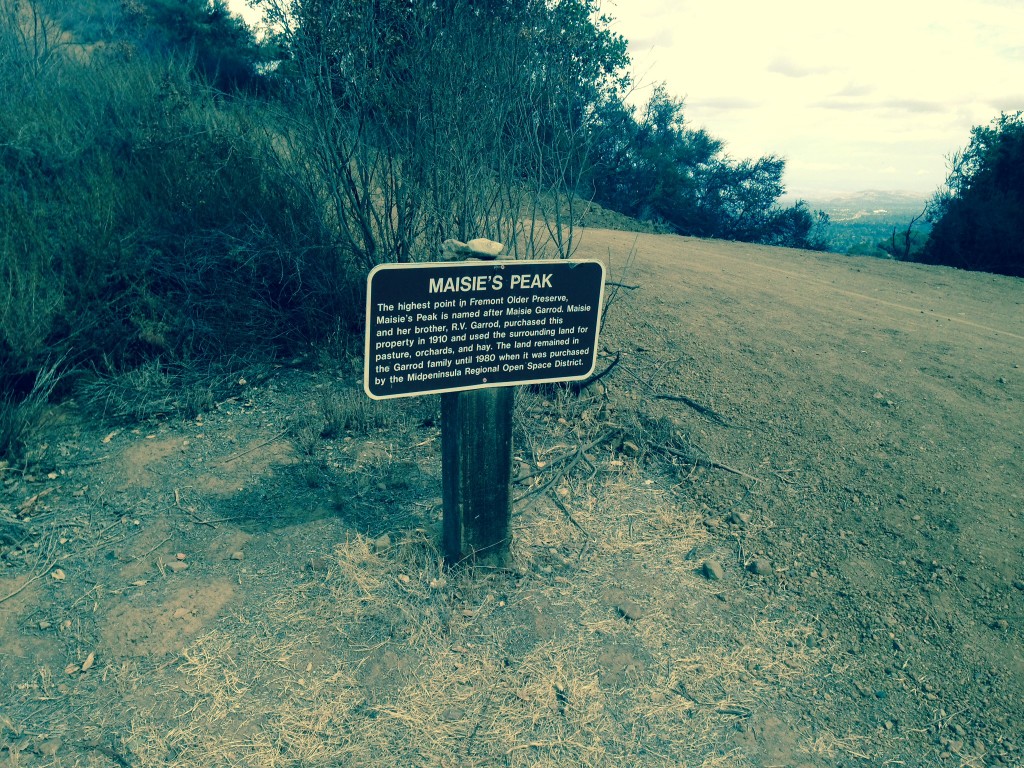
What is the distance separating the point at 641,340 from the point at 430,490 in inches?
93.1

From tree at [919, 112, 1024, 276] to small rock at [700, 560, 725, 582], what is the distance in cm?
1243

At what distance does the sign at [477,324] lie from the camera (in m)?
2.51

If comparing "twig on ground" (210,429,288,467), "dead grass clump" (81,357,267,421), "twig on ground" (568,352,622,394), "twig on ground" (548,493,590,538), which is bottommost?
"twig on ground" (548,493,590,538)

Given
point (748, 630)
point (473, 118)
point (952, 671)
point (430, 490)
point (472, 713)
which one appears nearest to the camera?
point (472, 713)

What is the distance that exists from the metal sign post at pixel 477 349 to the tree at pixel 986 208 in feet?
42.8

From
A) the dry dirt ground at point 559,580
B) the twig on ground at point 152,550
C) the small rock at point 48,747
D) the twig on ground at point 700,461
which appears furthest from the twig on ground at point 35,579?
the twig on ground at point 700,461

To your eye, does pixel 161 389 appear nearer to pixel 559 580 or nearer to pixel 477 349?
pixel 477 349

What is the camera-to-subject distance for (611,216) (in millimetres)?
16547

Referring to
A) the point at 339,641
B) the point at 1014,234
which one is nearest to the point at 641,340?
the point at 339,641

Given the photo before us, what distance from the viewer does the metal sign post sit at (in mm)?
2525

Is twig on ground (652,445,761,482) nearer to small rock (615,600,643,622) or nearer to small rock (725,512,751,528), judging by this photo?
small rock (725,512,751,528)

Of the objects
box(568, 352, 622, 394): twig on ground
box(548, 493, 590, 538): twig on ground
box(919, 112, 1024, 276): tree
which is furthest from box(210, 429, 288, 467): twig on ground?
→ box(919, 112, 1024, 276): tree

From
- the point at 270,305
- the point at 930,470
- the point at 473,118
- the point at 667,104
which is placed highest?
the point at 667,104

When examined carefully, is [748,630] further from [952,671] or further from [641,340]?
[641,340]
